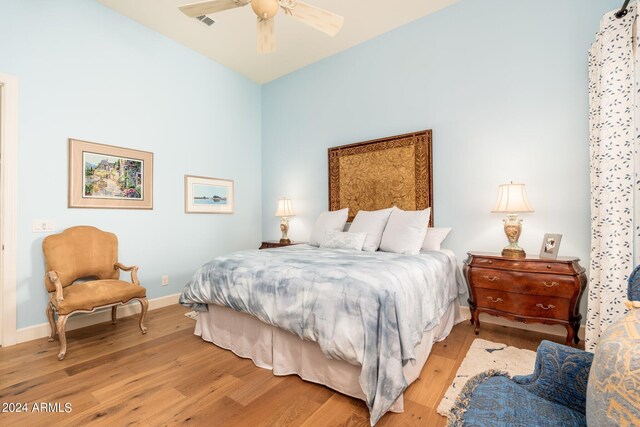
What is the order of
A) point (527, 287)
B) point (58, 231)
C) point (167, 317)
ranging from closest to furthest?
point (527, 287) < point (58, 231) < point (167, 317)

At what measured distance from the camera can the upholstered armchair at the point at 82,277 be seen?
2.48 metres

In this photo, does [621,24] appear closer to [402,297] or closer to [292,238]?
[402,297]

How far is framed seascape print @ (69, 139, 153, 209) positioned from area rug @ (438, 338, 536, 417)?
145 inches

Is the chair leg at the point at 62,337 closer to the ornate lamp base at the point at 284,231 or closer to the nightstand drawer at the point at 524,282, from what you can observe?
the ornate lamp base at the point at 284,231

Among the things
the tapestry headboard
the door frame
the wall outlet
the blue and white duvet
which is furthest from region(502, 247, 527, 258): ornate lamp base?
the door frame

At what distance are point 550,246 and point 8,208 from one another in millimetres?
4842

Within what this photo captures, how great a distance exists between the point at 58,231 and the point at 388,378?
338 cm

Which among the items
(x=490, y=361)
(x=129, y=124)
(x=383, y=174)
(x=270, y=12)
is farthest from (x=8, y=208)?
(x=490, y=361)

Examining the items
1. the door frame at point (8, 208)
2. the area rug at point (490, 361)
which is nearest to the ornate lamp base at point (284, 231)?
the area rug at point (490, 361)

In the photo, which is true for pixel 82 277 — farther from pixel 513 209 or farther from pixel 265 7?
pixel 513 209

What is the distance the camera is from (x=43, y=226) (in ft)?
9.57

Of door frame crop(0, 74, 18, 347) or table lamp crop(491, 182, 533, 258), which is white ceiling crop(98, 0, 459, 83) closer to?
door frame crop(0, 74, 18, 347)

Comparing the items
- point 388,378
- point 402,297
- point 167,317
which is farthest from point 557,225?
point 167,317

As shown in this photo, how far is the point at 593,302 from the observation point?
2.36m
